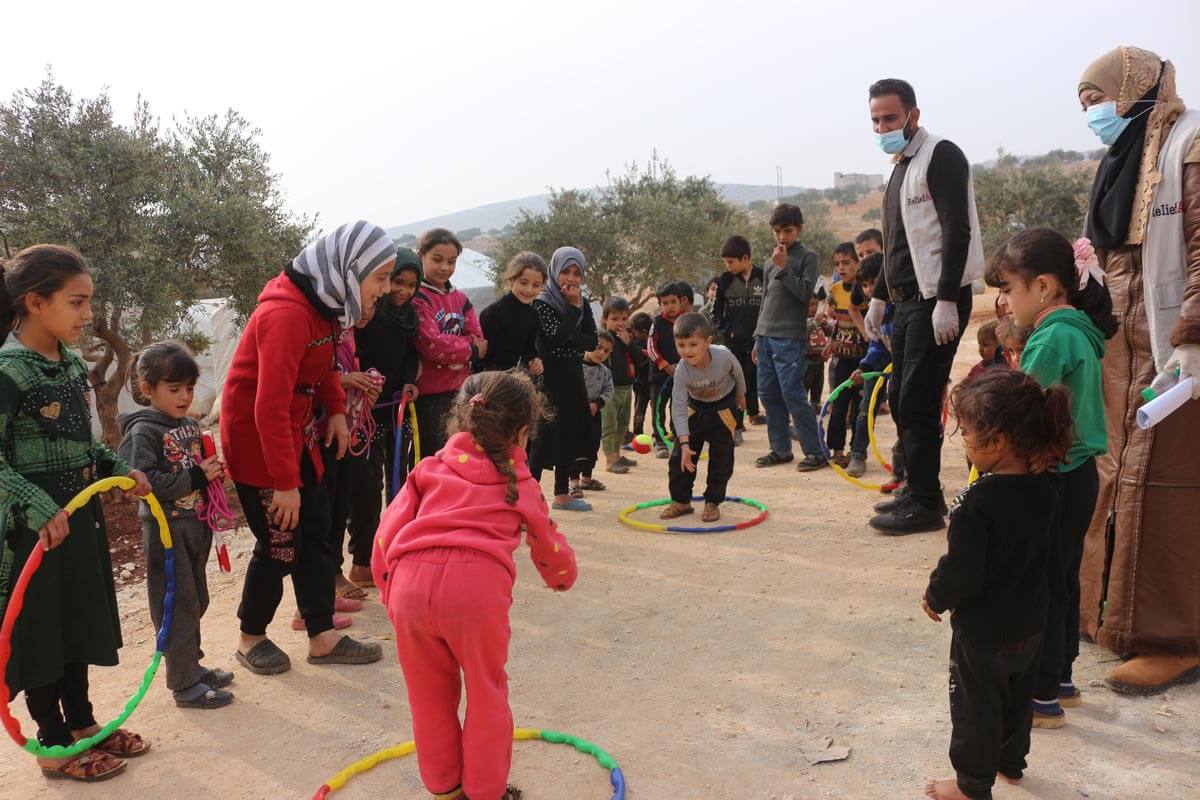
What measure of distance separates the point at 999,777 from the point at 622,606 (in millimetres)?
2459

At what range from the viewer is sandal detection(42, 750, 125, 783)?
11.5ft

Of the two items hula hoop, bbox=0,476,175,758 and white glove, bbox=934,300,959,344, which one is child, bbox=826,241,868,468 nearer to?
white glove, bbox=934,300,959,344

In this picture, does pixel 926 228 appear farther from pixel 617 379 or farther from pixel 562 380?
pixel 617 379

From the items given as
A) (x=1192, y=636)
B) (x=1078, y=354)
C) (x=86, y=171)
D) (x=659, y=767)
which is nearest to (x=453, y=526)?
(x=659, y=767)

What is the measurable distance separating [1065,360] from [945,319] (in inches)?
85.4

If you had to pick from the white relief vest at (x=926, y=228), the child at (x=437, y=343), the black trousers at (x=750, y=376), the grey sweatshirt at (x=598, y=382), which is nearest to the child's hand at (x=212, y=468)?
the child at (x=437, y=343)

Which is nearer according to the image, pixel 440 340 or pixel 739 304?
pixel 440 340

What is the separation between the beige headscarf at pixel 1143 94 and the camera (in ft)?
12.8

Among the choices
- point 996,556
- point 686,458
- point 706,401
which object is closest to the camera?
point 996,556

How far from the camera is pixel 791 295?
8.34 metres

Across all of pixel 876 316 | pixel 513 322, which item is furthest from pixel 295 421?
pixel 876 316

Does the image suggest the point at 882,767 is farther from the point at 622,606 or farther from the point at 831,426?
the point at 831,426

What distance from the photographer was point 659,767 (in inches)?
136

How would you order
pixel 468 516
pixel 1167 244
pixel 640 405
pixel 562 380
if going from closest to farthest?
pixel 468 516
pixel 1167 244
pixel 562 380
pixel 640 405
